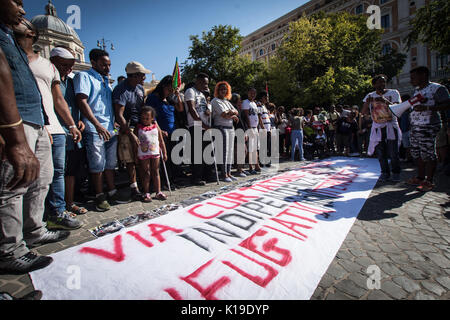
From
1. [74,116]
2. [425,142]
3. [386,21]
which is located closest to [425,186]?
[425,142]

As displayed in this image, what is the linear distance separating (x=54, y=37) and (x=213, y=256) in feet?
140

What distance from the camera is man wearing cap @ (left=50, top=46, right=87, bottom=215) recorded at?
9.43 ft

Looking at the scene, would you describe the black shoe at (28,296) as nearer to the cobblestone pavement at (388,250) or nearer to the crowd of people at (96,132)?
the cobblestone pavement at (388,250)

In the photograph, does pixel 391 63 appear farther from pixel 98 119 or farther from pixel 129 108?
pixel 98 119

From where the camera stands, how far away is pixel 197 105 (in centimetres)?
445

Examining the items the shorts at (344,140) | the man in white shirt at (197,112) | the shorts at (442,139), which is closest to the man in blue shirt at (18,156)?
the man in white shirt at (197,112)

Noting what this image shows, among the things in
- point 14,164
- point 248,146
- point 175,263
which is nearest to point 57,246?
point 14,164

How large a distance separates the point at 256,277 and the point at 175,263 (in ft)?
2.17

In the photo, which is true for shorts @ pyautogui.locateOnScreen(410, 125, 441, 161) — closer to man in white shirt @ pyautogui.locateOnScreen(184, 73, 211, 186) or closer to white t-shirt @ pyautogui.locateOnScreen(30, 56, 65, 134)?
man in white shirt @ pyautogui.locateOnScreen(184, 73, 211, 186)

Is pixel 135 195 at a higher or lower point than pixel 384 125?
lower

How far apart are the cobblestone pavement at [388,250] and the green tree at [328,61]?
17.4 meters

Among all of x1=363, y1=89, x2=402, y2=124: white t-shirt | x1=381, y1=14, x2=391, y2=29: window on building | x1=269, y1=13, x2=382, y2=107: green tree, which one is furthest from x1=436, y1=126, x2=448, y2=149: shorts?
x1=381, y1=14, x2=391, y2=29: window on building

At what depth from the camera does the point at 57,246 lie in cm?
213

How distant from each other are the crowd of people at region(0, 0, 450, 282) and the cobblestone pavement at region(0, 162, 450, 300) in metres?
0.23
